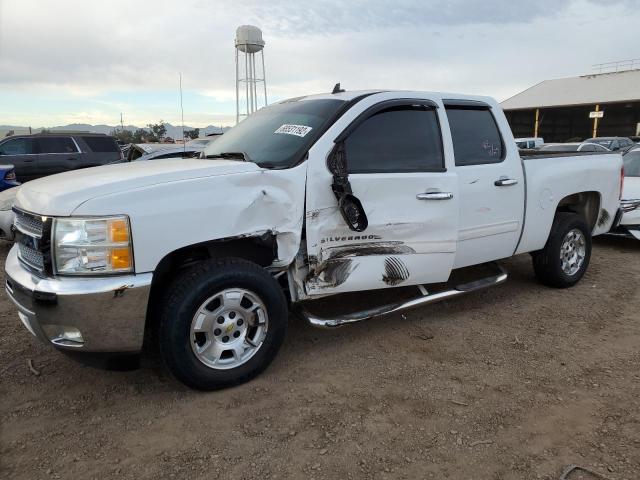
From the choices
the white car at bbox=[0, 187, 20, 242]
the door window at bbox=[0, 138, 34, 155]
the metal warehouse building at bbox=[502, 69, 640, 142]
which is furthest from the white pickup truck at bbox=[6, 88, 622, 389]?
the metal warehouse building at bbox=[502, 69, 640, 142]

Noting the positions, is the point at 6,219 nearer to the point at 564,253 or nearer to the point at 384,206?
the point at 384,206

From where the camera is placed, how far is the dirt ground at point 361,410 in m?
2.56

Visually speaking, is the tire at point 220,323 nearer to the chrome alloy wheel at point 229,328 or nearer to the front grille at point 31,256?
the chrome alloy wheel at point 229,328

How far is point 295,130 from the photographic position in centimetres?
367

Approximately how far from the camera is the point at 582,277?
5637 mm

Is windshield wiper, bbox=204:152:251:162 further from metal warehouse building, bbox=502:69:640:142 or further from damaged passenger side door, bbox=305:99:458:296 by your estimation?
metal warehouse building, bbox=502:69:640:142

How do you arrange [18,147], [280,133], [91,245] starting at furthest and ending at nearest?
[18,147]
[280,133]
[91,245]

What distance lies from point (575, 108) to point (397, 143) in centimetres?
4590

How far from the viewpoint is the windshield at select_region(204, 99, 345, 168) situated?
3.49m

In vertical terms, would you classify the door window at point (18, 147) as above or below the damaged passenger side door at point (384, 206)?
above

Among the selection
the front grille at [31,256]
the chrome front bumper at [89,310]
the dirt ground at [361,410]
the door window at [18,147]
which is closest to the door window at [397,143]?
the dirt ground at [361,410]

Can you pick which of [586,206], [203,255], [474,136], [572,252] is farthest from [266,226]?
[586,206]

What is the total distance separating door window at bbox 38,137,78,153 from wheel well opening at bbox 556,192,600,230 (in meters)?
11.8

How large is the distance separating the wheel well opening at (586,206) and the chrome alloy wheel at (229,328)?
12.3 feet
